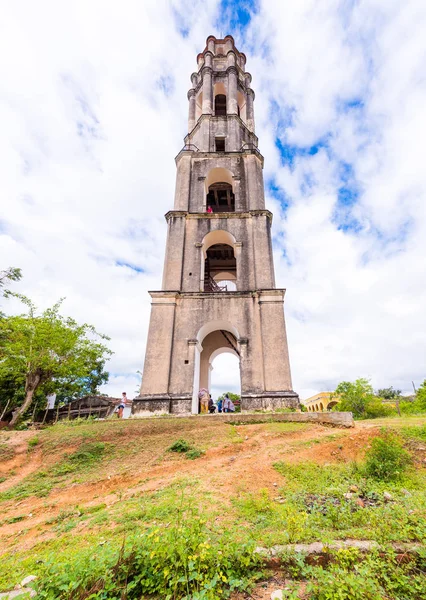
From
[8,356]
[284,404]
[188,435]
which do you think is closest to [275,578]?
[188,435]

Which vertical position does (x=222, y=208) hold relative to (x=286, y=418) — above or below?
above

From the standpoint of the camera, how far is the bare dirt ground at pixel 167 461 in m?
4.46

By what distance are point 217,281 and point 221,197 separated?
17.8ft

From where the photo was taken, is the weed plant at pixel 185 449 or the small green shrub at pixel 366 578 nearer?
the small green shrub at pixel 366 578

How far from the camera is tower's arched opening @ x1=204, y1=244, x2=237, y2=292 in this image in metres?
16.4

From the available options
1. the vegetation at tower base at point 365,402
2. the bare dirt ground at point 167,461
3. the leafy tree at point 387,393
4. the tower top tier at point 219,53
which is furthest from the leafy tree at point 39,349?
the leafy tree at point 387,393

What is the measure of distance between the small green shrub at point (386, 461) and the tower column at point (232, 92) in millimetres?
18653

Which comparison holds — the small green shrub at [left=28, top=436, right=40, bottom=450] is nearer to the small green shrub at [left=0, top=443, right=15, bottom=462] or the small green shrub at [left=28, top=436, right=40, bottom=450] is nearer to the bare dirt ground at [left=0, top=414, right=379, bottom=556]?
the bare dirt ground at [left=0, top=414, right=379, bottom=556]

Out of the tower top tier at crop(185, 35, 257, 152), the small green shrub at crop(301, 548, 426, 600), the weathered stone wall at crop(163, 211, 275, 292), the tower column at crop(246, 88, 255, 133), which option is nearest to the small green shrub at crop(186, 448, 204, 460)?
the small green shrub at crop(301, 548, 426, 600)

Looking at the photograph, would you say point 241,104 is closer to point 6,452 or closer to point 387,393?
point 6,452

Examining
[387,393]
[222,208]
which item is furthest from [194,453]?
[387,393]

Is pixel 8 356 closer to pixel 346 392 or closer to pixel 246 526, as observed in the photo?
pixel 246 526

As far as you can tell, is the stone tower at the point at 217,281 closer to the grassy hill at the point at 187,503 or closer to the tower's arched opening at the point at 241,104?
the tower's arched opening at the point at 241,104

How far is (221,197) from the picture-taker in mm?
18312
